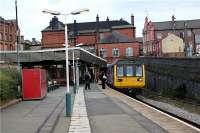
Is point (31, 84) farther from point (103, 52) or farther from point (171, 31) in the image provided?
point (171, 31)

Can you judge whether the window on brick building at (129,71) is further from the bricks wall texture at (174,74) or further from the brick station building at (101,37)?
the brick station building at (101,37)

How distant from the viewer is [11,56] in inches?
2906

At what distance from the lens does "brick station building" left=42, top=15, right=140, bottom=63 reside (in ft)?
425

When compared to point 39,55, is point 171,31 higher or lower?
higher

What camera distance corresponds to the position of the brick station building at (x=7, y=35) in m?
116

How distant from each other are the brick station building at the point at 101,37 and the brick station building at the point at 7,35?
29.2 feet

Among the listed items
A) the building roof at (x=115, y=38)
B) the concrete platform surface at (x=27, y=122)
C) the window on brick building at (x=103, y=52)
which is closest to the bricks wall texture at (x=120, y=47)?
the window on brick building at (x=103, y=52)

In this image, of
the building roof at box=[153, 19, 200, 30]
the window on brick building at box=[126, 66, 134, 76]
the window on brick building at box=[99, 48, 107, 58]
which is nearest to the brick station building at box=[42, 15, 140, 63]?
the window on brick building at box=[99, 48, 107, 58]

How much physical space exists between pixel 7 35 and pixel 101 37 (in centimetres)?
3195

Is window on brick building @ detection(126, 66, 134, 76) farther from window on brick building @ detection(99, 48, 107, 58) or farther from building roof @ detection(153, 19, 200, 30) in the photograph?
building roof @ detection(153, 19, 200, 30)

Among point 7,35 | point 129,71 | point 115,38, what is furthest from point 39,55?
point 115,38

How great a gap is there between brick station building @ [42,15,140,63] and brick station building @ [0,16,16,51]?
29.2 ft

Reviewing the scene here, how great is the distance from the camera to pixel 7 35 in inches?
4828

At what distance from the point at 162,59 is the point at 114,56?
71.9 meters
